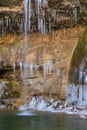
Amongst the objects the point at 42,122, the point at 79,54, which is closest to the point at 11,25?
the point at 79,54

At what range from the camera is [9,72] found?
26484 millimetres

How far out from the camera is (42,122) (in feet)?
58.2

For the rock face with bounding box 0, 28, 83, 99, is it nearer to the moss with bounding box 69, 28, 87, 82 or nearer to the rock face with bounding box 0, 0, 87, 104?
the rock face with bounding box 0, 0, 87, 104

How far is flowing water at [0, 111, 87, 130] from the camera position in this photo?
1611 centimetres

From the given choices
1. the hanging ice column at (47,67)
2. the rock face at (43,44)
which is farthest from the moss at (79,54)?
the hanging ice column at (47,67)

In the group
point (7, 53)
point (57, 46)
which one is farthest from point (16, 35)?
point (57, 46)

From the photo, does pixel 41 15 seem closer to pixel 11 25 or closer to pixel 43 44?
pixel 43 44

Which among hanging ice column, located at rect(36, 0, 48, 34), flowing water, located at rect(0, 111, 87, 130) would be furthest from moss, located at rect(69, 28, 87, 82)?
flowing water, located at rect(0, 111, 87, 130)

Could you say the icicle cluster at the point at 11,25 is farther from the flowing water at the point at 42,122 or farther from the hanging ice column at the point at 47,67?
the flowing water at the point at 42,122

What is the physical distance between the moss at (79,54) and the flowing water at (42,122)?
4665 millimetres

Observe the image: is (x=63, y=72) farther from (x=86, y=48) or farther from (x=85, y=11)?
(x=85, y=11)

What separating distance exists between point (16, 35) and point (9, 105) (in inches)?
195

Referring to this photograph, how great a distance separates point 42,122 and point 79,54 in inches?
304

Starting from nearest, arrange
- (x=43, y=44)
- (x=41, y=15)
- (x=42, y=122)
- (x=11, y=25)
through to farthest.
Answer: (x=42, y=122)
(x=41, y=15)
(x=43, y=44)
(x=11, y=25)
